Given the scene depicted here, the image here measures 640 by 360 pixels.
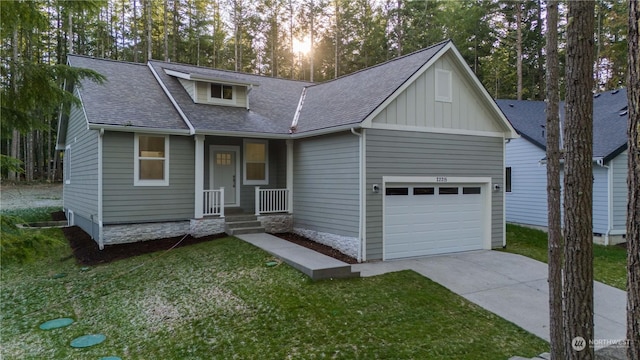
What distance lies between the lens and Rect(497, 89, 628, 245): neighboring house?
11.7 m

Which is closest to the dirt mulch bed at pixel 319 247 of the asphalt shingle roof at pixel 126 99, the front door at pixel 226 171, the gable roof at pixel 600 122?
the front door at pixel 226 171

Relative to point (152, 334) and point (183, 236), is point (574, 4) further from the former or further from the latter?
point (183, 236)

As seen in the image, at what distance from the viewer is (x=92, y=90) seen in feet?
35.0

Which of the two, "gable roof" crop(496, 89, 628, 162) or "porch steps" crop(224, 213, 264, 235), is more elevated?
"gable roof" crop(496, 89, 628, 162)

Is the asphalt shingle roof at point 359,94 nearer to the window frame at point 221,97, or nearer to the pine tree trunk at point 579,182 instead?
the window frame at point 221,97

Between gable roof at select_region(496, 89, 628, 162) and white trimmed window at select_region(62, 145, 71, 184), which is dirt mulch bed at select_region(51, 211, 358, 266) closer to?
white trimmed window at select_region(62, 145, 71, 184)

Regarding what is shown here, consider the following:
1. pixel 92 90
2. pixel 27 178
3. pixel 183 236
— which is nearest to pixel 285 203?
pixel 183 236

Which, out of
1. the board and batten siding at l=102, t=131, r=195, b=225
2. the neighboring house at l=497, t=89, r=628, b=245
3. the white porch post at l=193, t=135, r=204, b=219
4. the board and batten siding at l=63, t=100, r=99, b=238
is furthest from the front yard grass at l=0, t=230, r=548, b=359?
the neighboring house at l=497, t=89, r=628, b=245

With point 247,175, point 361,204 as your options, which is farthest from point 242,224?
point 361,204

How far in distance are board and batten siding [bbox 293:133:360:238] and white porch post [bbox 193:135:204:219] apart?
2628mm

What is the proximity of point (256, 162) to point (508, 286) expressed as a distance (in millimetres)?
7758

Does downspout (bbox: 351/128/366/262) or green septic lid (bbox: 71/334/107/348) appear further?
downspout (bbox: 351/128/366/262)

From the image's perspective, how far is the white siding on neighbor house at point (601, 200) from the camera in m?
11.7

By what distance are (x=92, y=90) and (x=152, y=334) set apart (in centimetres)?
825
